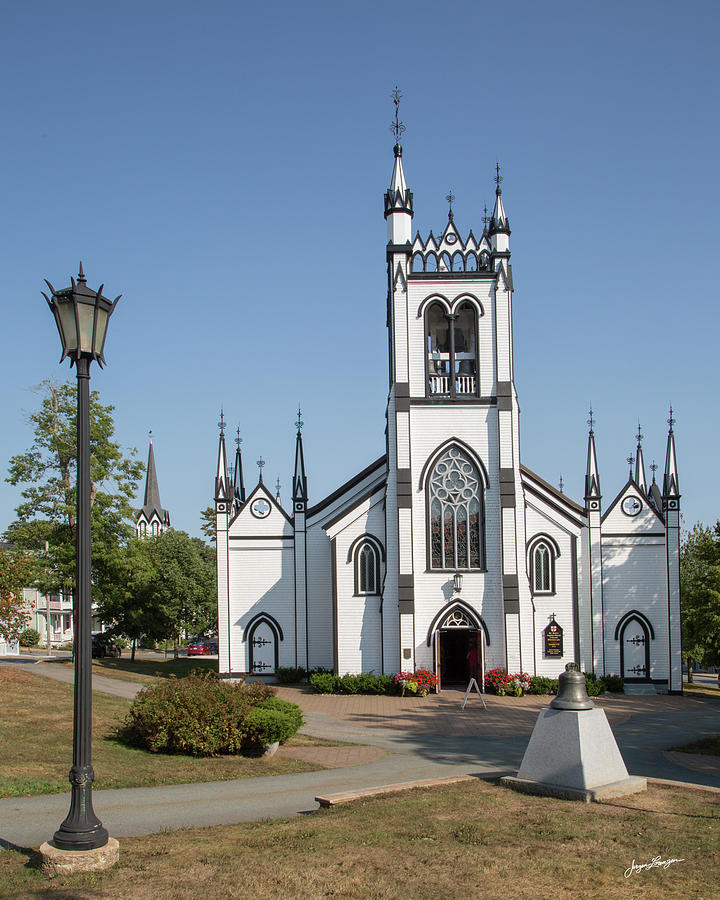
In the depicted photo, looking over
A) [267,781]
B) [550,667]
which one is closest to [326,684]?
[550,667]

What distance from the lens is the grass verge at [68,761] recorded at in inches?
548

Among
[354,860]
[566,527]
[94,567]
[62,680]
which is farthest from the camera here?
[94,567]

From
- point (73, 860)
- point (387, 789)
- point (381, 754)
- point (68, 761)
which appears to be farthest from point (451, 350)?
point (73, 860)

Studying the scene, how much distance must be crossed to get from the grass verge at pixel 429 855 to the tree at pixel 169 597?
3246cm

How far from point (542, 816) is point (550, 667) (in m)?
24.3

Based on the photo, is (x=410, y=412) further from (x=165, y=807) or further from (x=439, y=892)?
(x=439, y=892)

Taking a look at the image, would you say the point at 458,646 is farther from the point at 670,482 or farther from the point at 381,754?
the point at 381,754

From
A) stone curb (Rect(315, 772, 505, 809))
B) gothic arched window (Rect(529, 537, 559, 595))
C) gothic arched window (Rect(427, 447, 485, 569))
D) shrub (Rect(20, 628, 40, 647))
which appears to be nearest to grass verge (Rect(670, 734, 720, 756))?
stone curb (Rect(315, 772, 505, 809))

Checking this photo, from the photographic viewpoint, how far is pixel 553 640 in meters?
34.6

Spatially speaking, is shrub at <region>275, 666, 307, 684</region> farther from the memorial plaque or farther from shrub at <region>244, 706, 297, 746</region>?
shrub at <region>244, 706, 297, 746</region>

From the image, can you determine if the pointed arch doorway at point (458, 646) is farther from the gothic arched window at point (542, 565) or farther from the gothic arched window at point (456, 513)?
the gothic arched window at point (542, 565)

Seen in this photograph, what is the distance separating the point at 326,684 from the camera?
3300cm

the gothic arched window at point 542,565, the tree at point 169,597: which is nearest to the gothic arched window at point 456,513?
the gothic arched window at point 542,565

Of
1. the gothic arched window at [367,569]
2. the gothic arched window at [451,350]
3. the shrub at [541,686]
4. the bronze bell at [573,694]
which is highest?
the gothic arched window at [451,350]
